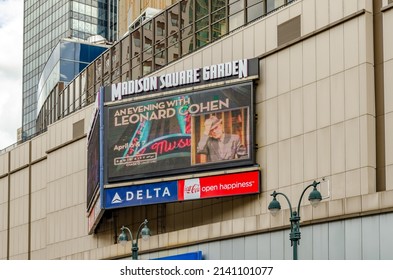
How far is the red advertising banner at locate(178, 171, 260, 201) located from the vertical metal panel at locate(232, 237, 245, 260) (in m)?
4.39

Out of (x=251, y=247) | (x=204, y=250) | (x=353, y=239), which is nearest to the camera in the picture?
(x=353, y=239)

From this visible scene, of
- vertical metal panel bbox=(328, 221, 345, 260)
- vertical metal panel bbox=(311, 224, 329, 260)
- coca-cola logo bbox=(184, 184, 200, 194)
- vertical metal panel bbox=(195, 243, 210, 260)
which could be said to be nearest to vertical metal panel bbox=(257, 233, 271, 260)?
vertical metal panel bbox=(311, 224, 329, 260)

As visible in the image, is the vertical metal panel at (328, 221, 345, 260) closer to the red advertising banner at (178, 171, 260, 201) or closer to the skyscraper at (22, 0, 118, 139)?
the red advertising banner at (178, 171, 260, 201)

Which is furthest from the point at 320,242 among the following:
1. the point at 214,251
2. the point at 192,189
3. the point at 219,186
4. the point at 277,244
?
the point at 192,189

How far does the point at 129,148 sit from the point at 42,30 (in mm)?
135328

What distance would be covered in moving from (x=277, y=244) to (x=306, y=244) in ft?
6.26

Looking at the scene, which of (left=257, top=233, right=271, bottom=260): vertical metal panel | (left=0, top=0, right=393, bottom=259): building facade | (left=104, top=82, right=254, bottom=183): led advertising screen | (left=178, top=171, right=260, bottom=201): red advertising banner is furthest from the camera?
(left=104, top=82, right=254, bottom=183): led advertising screen

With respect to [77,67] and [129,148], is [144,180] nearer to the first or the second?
[129,148]

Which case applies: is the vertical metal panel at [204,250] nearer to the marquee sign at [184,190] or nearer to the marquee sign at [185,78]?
the marquee sign at [184,190]

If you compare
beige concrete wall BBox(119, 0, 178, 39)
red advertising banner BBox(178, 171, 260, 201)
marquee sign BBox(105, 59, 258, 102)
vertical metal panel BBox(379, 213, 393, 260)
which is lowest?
vertical metal panel BBox(379, 213, 393, 260)

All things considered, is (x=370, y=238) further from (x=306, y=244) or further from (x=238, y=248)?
(x=238, y=248)

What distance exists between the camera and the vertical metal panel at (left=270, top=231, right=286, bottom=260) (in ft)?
137

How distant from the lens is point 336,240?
3881 cm
